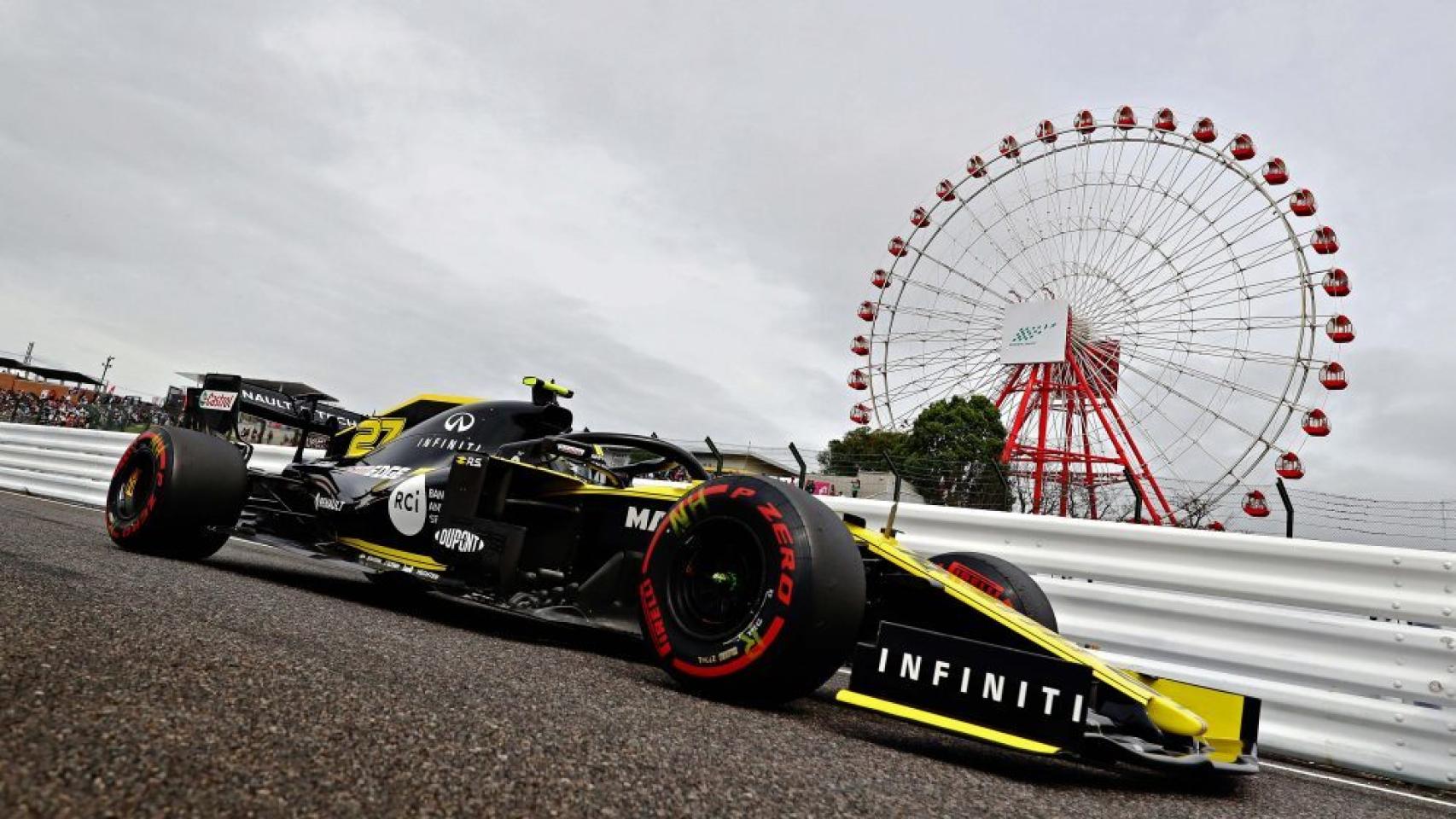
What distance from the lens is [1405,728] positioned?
3.75 m

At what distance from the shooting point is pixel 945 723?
258 cm

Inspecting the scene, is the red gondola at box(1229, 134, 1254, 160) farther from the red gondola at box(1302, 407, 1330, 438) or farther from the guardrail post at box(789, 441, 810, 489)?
the guardrail post at box(789, 441, 810, 489)

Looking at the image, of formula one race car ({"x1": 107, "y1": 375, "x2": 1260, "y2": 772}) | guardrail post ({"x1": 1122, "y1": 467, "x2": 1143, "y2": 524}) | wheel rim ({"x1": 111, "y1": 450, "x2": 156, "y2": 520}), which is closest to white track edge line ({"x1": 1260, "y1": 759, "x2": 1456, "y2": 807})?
formula one race car ({"x1": 107, "y1": 375, "x2": 1260, "y2": 772})

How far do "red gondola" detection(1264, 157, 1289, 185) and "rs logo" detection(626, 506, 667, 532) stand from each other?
78.2ft

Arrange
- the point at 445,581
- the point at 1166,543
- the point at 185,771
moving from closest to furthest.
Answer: the point at 185,771
the point at 445,581
the point at 1166,543

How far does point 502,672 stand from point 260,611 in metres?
1.15

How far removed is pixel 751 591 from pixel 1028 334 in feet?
80.4

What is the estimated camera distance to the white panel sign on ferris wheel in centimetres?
2506

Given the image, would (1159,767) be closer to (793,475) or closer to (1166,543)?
(1166,543)

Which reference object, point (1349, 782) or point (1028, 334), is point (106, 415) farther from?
point (1028, 334)

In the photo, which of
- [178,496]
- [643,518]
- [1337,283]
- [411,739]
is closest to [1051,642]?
[643,518]

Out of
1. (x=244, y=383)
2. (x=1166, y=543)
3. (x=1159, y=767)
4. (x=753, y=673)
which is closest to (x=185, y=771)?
(x=753, y=673)

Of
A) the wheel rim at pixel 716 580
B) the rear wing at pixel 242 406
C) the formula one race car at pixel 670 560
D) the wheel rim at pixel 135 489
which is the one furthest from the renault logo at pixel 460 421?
the wheel rim at pixel 716 580

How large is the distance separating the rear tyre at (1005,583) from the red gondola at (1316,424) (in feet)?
71.2
